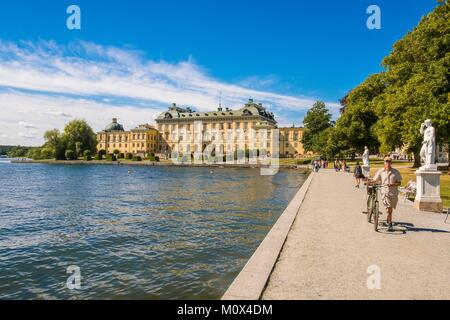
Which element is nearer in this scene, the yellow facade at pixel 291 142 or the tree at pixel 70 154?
the tree at pixel 70 154

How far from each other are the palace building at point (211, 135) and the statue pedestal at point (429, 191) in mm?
86382

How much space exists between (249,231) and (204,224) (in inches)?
87.7

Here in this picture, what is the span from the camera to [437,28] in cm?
2783

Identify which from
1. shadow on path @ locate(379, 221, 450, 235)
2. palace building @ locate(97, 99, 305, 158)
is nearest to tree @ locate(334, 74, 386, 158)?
shadow on path @ locate(379, 221, 450, 235)

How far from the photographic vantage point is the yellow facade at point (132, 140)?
126750 mm

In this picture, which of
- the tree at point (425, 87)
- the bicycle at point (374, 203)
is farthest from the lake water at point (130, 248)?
the tree at point (425, 87)

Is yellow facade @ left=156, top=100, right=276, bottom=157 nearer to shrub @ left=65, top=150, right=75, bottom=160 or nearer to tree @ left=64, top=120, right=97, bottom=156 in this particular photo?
tree @ left=64, top=120, right=97, bottom=156

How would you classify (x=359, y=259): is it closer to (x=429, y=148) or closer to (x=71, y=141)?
(x=429, y=148)

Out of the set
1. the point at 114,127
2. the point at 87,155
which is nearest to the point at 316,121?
the point at 87,155

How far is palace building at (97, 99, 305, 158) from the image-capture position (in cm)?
11031

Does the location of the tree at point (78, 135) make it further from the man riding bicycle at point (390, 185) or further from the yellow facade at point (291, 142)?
the man riding bicycle at point (390, 185)

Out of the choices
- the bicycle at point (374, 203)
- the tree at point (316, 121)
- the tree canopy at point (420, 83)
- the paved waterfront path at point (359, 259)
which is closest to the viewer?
the paved waterfront path at point (359, 259)
